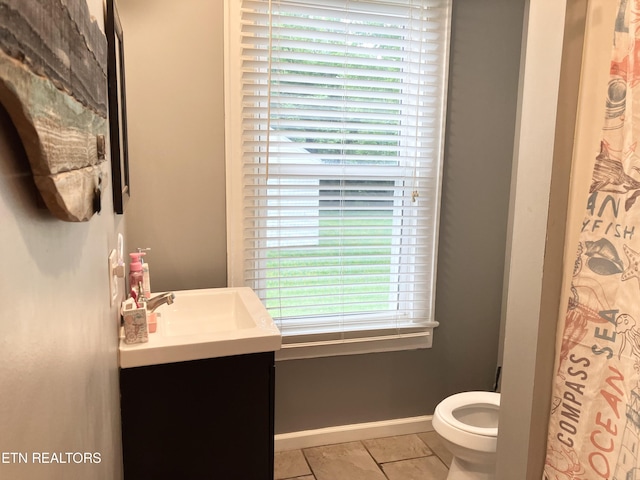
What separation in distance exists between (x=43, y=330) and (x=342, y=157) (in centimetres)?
195

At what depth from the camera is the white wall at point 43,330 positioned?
40 cm

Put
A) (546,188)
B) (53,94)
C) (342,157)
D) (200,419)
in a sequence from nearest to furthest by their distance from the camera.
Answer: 1. (53,94)
2. (546,188)
3. (200,419)
4. (342,157)

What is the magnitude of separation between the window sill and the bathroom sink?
45 cm

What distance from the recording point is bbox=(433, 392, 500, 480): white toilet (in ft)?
5.94

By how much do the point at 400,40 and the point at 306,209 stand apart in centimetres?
94

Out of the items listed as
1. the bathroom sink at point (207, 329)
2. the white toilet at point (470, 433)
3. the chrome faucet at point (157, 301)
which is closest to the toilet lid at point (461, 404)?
the white toilet at point (470, 433)

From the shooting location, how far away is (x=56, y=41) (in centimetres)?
52

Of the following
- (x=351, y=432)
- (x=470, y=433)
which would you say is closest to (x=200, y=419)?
(x=470, y=433)

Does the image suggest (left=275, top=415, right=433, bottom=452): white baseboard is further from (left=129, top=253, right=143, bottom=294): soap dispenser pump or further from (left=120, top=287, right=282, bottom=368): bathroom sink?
(left=129, top=253, right=143, bottom=294): soap dispenser pump

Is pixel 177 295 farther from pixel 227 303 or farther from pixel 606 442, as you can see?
pixel 606 442

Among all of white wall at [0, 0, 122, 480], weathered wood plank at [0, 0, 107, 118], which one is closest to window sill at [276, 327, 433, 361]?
white wall at [0, 0, 122, 480]

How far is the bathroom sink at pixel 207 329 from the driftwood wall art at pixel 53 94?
84 centimetres

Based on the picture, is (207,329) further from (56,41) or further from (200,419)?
(56,41)

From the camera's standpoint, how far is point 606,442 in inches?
44.3
